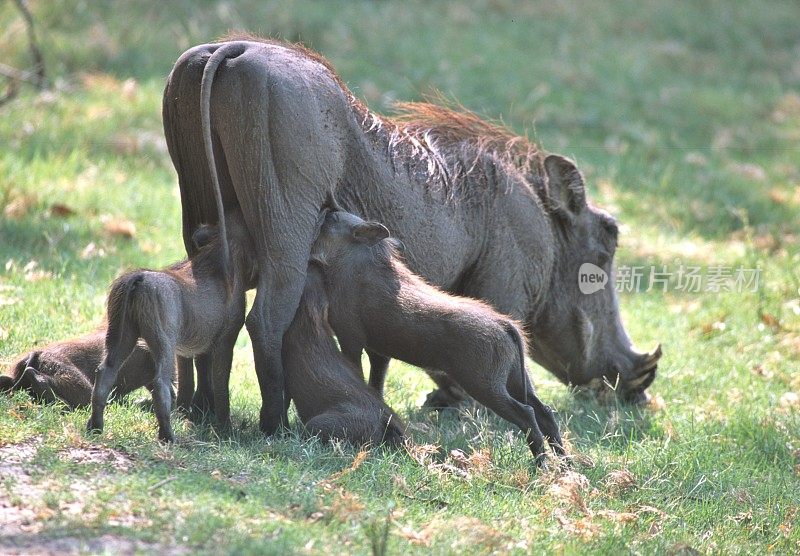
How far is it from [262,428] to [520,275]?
1.73m

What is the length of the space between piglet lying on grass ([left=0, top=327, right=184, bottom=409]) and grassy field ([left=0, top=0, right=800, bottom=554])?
0.38ft

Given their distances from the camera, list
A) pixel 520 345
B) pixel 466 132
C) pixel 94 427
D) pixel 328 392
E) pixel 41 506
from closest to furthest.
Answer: pixel 41 506 < pixel 94 427 < pixel 328 392 < pixel 520 345 < pixel 466 132

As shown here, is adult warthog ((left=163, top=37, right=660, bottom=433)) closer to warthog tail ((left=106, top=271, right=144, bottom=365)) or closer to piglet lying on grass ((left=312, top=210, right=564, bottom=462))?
piglet lying on grass ((left=312, top=210, right=564, bottom=462))

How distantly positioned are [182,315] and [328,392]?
0.66 meters

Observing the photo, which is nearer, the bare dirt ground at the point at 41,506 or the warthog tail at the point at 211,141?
the bare dirt ground at the point at 41,506

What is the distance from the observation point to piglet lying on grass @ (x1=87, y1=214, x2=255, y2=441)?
430 cm

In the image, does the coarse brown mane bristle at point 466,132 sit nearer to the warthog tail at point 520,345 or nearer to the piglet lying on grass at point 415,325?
the piglet lying on grass at point 415,325

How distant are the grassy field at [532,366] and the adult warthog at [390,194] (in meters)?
0.34

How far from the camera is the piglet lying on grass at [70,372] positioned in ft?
15.4

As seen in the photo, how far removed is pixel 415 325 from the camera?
4.81m

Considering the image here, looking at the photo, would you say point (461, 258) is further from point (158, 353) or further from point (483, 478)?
point (158, 353)

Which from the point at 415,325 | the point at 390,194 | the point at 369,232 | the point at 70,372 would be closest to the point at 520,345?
the point at 415,325

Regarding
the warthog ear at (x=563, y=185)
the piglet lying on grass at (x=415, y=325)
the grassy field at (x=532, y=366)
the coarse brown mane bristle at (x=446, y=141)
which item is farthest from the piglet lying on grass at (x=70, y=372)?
the warthog ear at (x=563, y=185)

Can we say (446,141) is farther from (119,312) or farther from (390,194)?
(119,312)
